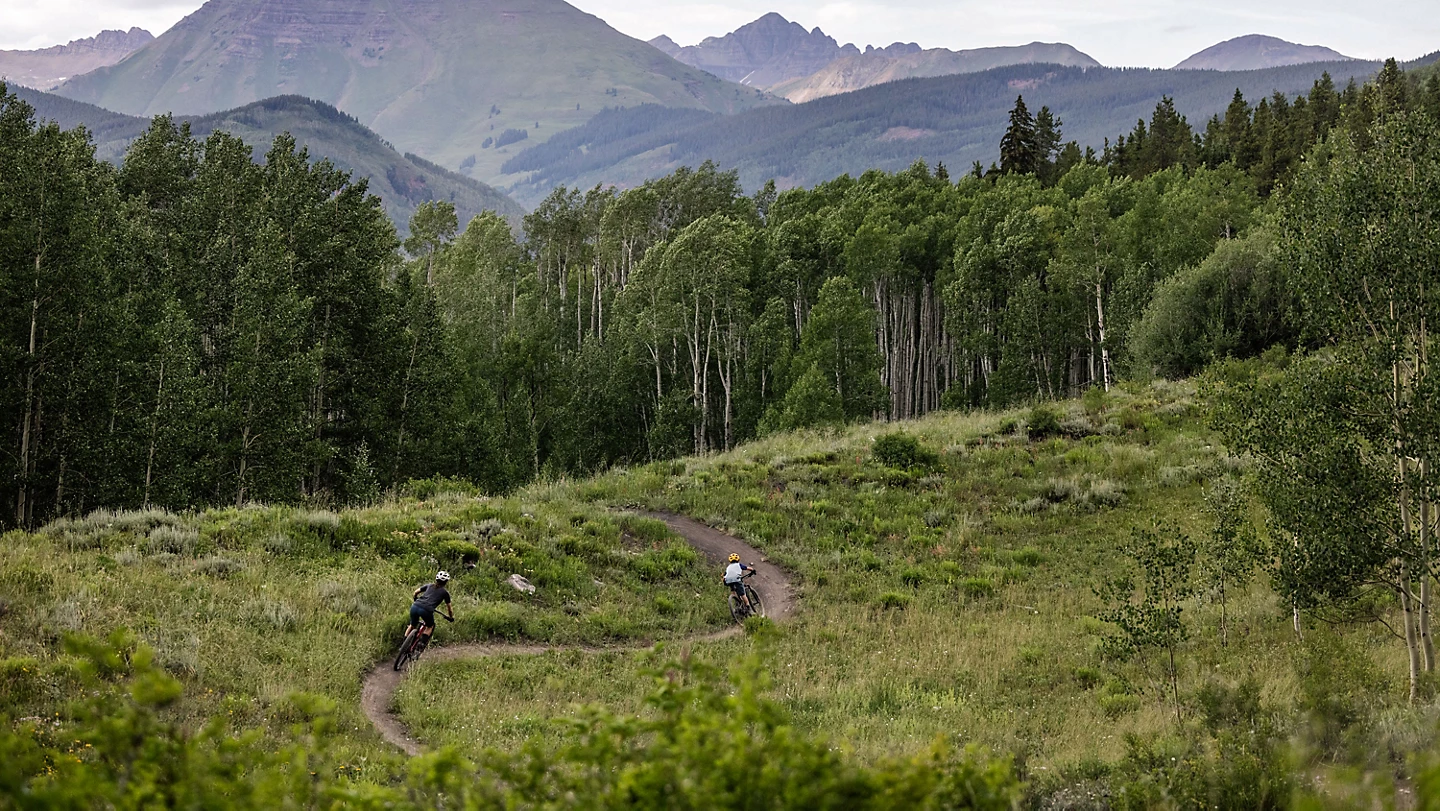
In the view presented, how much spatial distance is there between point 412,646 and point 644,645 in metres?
4.65

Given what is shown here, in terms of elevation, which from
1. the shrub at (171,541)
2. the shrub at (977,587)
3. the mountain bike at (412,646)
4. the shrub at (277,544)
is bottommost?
the shrub at (977,587)

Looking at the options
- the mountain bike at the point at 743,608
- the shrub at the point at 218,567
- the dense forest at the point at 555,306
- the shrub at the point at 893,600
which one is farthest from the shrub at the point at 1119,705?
the shrub at the point at 218,567

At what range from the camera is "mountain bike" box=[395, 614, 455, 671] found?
15.5m

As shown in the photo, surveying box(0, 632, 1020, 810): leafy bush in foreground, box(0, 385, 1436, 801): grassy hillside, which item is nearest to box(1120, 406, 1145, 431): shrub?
box(0, 385, 1436, 801): grassy hillside

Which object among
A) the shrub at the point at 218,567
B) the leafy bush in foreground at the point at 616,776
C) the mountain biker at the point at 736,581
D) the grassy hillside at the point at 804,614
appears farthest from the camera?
the mountain biker at the point at 736,581

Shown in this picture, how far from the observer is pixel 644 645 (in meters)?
18.3

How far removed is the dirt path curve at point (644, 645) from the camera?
13098 millimetres

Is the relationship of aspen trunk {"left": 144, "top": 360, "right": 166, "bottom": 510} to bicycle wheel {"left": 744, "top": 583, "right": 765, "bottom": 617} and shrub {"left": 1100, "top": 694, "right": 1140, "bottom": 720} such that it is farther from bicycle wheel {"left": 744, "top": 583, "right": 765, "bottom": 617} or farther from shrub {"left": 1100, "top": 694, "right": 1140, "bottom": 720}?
shrub {"left": 1100, "top": 694, "right": 1140, "bottom": 720}

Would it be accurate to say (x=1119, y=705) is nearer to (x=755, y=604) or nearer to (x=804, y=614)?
(x=804, y=614)

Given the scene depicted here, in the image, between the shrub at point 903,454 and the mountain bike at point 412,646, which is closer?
the mountain bike at point 412,646

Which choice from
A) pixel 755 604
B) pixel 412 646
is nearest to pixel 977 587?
pixel 755 604

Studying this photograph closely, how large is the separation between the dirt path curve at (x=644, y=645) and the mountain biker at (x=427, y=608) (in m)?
0.47

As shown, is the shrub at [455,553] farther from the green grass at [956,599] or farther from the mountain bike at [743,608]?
the mountain bike at [743,608]

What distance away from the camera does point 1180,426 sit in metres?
33.2
